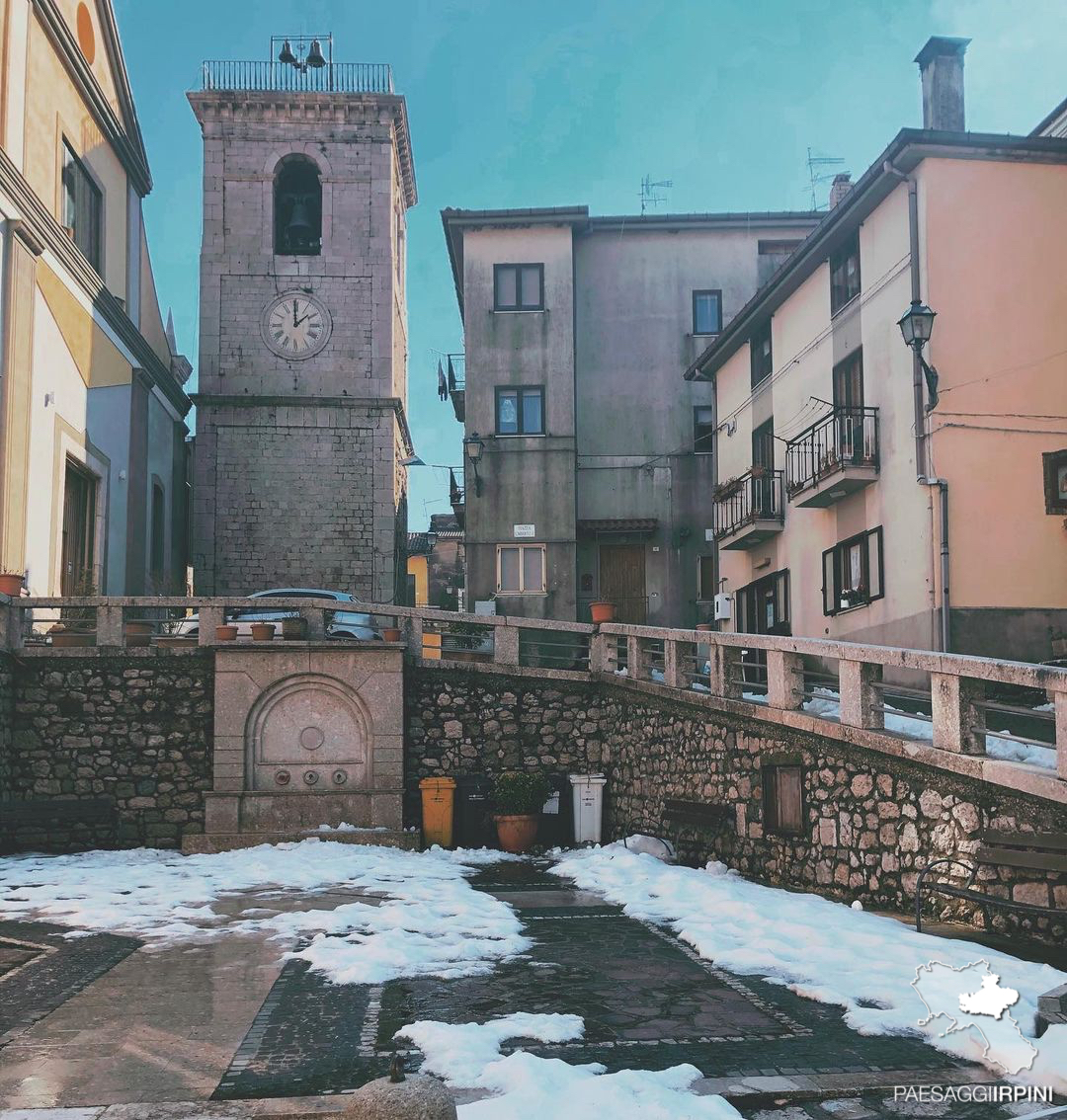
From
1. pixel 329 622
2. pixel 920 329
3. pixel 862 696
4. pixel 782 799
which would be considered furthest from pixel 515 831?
pixel 920 329

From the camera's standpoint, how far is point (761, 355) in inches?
913

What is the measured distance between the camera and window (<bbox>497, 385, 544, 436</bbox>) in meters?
27.0

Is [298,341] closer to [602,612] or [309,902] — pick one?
[602,612]

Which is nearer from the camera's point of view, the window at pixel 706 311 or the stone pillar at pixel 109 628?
the stone pillar at pixel 109 628

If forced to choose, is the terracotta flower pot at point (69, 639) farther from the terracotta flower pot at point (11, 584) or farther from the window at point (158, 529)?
the window at point (158, 529)

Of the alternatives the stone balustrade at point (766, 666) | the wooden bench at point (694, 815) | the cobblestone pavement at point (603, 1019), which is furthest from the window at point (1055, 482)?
the cobblestone pavement at point (603, 1019)

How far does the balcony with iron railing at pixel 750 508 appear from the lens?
70.9ft

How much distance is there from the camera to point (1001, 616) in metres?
16.0

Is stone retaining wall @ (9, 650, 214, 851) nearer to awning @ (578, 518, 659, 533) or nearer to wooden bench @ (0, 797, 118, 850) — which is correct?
wooden bench @ (0, 797, 118, 850)

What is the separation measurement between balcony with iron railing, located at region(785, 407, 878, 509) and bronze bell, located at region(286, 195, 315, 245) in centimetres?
1639

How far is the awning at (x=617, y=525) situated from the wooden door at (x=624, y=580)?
55cm

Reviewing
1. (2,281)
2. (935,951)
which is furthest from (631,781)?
(2,281)

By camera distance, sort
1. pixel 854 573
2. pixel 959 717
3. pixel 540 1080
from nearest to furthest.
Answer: pixel 540 1080 < pixel 959 717 < pixel 854 573

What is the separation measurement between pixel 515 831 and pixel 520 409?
42.2ft
